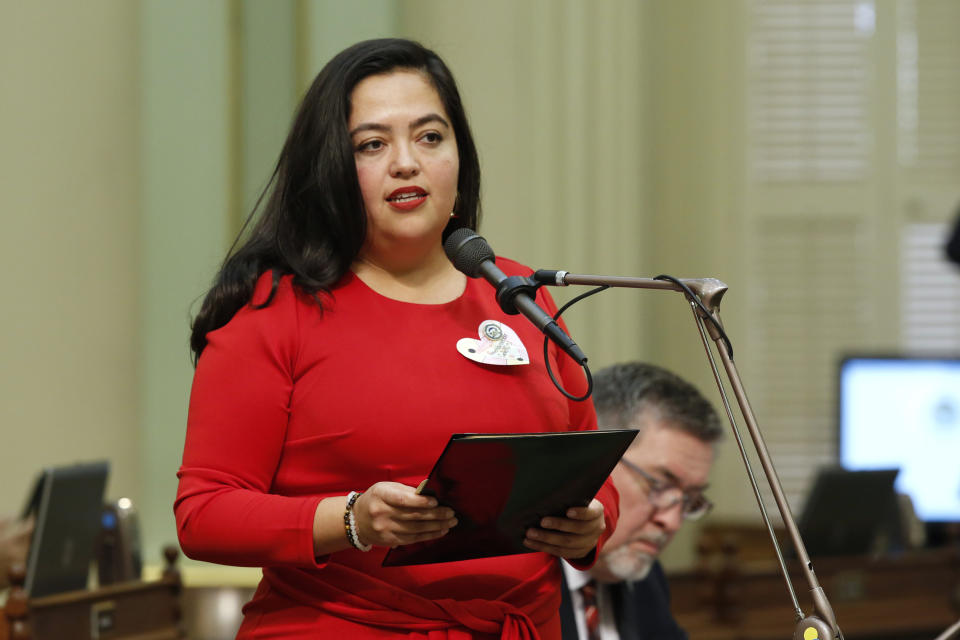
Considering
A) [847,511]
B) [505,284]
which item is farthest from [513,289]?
[847,511]

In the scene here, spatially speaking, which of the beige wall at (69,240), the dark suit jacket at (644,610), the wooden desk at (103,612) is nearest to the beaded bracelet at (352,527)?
the dark suit jacket at (644,610)

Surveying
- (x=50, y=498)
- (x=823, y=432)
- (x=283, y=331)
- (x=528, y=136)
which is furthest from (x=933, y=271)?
(x=283, y=331)

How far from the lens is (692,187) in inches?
197

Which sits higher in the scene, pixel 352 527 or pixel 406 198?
pixel 406 198

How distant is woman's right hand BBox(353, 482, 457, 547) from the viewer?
131cm

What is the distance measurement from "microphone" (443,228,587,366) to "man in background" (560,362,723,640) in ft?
2.52

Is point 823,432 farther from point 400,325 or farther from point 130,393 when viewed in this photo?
point 400,325

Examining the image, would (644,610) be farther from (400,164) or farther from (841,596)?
(841,596)

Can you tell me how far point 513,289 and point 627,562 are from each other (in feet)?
3.12

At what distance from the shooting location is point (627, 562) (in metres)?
2.20

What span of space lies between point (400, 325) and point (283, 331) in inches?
5.7

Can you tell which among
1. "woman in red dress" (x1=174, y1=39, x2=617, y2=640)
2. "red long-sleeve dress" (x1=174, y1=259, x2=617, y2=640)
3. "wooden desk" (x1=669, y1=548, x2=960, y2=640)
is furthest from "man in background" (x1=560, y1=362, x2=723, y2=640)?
"wooden desk" (x1=669, y1=548, x2=960, y2=640)

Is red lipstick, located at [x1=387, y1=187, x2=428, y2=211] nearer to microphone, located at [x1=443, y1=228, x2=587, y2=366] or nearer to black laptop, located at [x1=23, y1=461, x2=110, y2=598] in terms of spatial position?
microphone, located at [x1=443, y1=228, x2=587, y2=366]

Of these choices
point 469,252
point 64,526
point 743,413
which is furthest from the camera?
point 64,526
